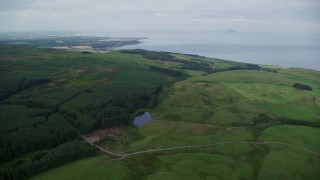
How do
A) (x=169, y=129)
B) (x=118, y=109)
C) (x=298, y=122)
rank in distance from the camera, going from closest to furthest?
(x=169, y=129) → (x=298, y=122) → (x=118, y=109)

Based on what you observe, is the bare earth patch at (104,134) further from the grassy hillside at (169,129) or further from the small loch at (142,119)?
the small loch at (142,119)

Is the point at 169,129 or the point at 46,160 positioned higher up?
the point at 169,129

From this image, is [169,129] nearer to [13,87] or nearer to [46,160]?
[46,160]

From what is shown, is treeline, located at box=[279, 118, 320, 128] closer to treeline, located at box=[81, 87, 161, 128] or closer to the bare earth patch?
treeline, located at box=[81, 87, 161, 128]

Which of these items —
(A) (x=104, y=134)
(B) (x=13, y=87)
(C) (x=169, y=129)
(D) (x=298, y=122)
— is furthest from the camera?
(B) (x=13, y=87)

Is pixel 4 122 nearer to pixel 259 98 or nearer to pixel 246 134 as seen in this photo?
pixel 246 134

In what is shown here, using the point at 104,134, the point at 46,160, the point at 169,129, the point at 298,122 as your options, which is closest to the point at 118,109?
the point at 104,134

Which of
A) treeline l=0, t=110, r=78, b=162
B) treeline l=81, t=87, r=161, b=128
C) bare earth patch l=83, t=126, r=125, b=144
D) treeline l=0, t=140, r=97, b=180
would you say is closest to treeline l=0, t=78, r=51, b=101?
treeline l=0, t=110, r=78, b=162
